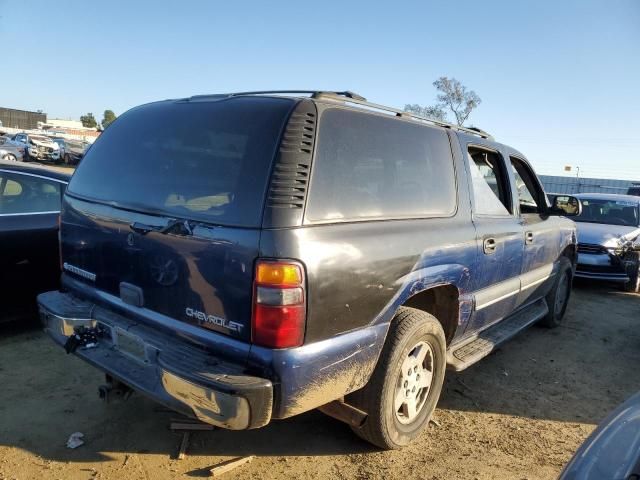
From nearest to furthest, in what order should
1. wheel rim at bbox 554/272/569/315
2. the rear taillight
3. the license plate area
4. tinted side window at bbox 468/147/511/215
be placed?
the rear taillight → the license plate area → tinted side window at bbox 468/147/511/215 → wheel rim at bbox 554/272/569/315

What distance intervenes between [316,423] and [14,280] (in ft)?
9.39

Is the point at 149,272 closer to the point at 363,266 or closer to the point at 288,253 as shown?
the point at 288,253

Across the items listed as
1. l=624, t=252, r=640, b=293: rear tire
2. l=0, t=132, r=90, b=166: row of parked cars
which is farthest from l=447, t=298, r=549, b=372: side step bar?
l=0, t=132, r=90, b=166: row of parked cars

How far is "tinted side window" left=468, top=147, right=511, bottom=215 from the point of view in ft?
11.8

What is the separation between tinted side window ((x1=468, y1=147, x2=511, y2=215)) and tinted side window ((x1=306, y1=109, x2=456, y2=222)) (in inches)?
14.7

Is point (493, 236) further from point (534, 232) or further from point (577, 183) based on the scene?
point (577, 183)

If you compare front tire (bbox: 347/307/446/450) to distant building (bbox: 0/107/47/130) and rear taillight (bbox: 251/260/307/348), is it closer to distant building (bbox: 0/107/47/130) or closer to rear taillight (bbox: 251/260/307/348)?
rear taillight (bbox: 251/260/307/348)

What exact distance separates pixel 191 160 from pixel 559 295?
471 centimetres

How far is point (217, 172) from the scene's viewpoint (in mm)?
2404

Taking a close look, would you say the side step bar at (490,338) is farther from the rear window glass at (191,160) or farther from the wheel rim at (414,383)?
the rear window glass at (191,160)

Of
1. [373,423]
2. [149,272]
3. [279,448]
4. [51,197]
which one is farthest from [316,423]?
[51,197]

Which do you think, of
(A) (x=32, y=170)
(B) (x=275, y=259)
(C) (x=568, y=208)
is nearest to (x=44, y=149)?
(A) (x=32, y=170)

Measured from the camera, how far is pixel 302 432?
315 centimetres

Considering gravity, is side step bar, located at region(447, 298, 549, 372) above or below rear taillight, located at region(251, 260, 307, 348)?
below
